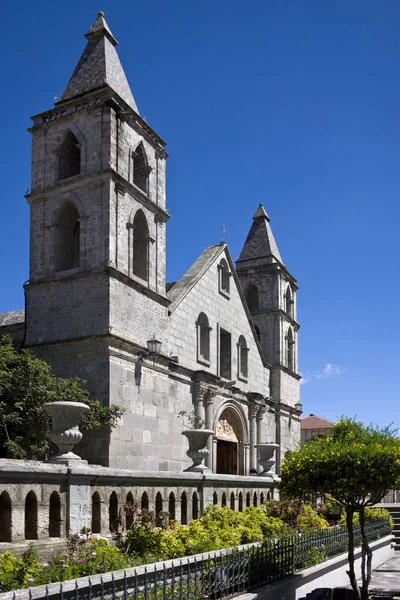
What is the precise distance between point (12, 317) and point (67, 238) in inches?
250

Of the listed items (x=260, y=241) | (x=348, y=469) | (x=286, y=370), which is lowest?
(x=348, y=469)

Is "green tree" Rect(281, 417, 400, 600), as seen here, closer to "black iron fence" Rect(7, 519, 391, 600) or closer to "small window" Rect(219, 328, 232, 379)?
"black iron fence" Rect(7, 519, 391, 600)

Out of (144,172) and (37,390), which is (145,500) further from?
(144,172)

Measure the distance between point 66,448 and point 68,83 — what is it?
1307 centimetres

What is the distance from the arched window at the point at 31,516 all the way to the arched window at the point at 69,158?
1237 cm

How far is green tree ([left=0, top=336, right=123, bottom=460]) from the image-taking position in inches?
651

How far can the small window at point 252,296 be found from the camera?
3375 cm

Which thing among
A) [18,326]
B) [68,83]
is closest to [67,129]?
[68,83]

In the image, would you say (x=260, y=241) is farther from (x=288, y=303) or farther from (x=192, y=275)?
(x=192, y=275)

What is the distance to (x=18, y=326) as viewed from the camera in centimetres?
2217

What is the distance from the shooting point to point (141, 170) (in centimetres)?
2186

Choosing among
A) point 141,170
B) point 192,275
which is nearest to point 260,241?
point 192,275

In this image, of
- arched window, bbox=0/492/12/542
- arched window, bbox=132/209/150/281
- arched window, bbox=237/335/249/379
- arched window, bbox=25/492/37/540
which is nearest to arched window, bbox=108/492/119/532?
arched window, bbox=25/492/37/540

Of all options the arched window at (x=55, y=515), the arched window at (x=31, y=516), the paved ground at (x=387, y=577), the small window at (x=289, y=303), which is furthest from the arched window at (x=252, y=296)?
the arched window at (x=31, y=516)
